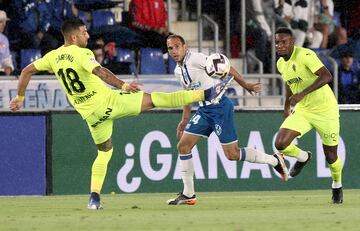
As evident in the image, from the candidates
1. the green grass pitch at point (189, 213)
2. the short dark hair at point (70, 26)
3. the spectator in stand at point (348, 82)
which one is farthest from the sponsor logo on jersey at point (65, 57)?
the spectator in stand at point (348, 82)

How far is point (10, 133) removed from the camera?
18969mm

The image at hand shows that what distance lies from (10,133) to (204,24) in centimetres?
661

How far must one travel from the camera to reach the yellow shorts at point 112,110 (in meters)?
14.2

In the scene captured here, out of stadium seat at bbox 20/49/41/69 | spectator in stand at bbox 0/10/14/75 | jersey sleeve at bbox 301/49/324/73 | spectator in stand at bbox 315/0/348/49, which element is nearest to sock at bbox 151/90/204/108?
jersey sleeve at bbox 301/49/324/73

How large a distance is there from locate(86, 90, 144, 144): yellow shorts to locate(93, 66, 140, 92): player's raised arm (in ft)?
2.19

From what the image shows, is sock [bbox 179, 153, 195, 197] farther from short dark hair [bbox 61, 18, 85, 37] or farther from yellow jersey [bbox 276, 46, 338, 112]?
short dark hair [bbox 61, 18, 85, 37]

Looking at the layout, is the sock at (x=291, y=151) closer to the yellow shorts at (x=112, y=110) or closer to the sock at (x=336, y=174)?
the sock at (x=336, y=174)

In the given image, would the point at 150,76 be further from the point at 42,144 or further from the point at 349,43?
the point at 349,43

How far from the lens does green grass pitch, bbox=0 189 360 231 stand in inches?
452

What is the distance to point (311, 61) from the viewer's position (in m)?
15.3

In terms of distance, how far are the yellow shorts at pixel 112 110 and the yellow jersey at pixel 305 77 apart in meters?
2.27

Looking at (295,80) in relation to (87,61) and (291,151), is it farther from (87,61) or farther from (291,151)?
(87,61)

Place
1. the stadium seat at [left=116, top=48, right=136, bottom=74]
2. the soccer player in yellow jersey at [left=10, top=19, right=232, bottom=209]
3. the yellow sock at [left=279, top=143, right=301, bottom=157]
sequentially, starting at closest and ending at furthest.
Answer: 1. the soccer player in yellow jersey at [left=10, top=19, right=232, bottom=209]
2. the yellow sock at [left=279, top=143, right=301, bottom=157]
3. the stadium seat at [left=116, top=48, right=136, bottom=74]

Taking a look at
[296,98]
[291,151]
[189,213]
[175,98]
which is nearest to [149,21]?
[291,151]
